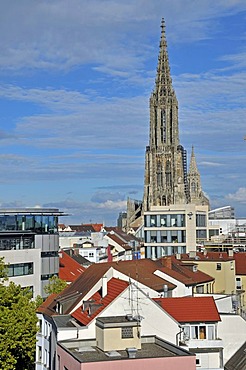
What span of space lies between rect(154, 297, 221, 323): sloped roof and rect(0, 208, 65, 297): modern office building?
105ft

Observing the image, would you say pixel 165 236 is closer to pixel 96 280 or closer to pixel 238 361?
pixel 96 280

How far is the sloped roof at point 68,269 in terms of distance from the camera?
270ft

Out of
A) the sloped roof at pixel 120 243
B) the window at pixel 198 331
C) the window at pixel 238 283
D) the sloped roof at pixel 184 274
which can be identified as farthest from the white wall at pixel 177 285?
the sloped roof at pixel 120 243

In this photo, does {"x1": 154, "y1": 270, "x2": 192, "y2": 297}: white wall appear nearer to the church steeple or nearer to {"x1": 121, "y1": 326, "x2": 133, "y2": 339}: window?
{"x1": 121, "y1": 326, "x2": 133, "y2": 339}: window

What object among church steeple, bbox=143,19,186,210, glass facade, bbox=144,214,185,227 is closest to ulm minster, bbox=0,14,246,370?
glass facade, bbox=144,214,185,227

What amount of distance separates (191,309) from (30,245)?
37.1 metres

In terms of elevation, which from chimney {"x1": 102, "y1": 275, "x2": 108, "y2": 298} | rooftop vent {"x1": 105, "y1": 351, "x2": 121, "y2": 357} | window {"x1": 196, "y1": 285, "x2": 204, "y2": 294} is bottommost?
rooftop vent {"x1": 105, "y1": 351, "x2": 121, "y2": 357}

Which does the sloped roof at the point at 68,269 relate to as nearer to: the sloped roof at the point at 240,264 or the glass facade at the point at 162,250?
the glass facade at the point at 162,250

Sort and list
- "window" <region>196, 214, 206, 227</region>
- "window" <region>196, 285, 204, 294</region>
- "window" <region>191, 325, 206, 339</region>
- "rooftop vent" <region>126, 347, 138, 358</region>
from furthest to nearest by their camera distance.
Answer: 1. "window" <region>196, 214, 206, 227</region>
2. "window" <region>196, 285, 204, 294</region>
3. "window" <region>191, 325, 206, 339</region>
4. "rooftop vent" <region>126, 347, 138, 358</region>

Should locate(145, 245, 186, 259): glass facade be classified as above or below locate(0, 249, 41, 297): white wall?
above

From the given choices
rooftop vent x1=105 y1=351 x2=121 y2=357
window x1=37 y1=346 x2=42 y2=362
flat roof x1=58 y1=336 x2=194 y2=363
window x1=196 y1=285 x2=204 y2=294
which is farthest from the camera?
window x1=196 y1=285 x2=204 y2=294

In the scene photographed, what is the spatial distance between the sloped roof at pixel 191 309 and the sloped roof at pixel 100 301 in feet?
8.90

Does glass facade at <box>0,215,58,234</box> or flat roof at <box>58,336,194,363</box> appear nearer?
flat roof at <box>58,336,194,363</box>

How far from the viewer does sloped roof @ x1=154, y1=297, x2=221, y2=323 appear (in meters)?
39.4
